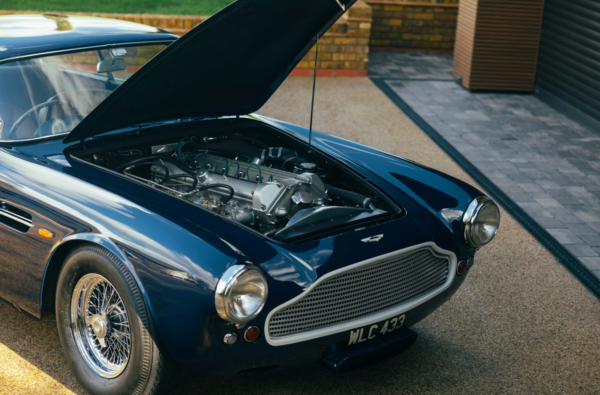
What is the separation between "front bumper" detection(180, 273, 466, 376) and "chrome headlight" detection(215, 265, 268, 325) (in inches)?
2.5

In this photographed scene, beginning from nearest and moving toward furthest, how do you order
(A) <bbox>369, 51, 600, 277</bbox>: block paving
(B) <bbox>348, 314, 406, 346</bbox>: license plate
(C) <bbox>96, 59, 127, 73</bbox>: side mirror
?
1. (B) <bbox>348, 314, 406, 346</bbox>: license plate
2. (C) <bbox>96, 59, 127, 73</bbox>: side mirror
3. (A) <bbox>369, 51, 600, 277</bbox>: block paving

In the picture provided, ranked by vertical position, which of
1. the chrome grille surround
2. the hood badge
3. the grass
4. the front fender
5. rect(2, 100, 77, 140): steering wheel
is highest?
the grass

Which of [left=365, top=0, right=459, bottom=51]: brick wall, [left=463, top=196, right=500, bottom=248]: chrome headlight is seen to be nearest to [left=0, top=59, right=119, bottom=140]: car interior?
[left=463, top=196, right=500, bottom=248]: chrome headlight

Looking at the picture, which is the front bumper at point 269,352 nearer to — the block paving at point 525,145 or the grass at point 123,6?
the block paving at point 525,145

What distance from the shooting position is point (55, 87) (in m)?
3.68

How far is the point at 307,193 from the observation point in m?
3.32

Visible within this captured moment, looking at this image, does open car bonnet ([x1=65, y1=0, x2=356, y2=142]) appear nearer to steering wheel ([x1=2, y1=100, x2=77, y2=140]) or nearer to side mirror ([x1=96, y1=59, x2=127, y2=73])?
steering wheel ([x1=2, y1=100, x2=77, y2=140])

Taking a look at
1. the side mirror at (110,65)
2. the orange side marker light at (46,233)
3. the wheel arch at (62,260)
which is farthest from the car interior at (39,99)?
the wheel arch at (62,260)

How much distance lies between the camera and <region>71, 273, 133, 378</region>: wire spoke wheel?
2.87 m

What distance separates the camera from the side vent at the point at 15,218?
3.05m

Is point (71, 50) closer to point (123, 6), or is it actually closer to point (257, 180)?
point (257, 180)

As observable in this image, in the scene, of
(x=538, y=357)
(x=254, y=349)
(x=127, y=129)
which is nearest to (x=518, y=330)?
(x=538, y=357)

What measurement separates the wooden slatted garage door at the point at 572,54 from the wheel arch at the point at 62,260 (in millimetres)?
6699

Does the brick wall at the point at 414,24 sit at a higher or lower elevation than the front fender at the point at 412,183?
higher
